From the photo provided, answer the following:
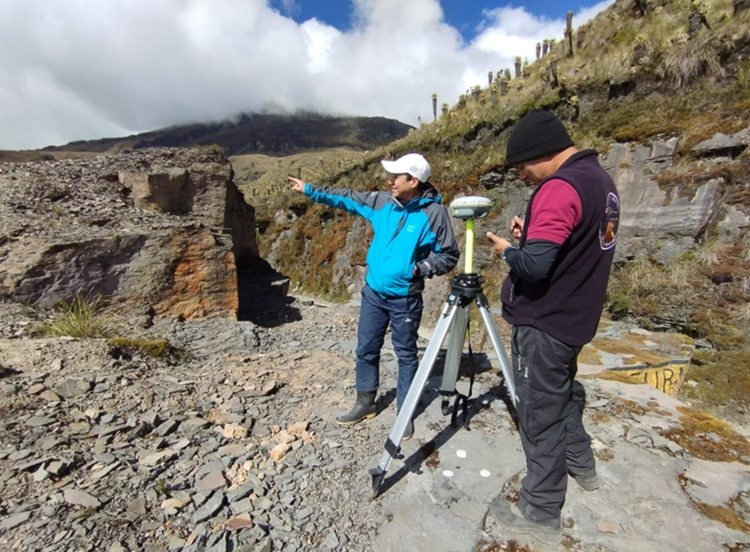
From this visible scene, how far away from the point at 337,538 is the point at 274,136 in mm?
195686

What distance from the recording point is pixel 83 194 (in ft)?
25.4

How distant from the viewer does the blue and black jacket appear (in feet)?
11.3

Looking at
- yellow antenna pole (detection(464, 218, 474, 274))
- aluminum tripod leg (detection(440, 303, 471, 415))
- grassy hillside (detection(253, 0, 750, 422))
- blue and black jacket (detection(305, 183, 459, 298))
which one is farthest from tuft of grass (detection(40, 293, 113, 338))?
grassy hillside (detection(253, 0, 750, 422))

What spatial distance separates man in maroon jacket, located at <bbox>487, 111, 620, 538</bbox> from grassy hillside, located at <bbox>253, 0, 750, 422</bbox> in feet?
17.3

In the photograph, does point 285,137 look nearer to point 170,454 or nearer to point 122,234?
point 122,234

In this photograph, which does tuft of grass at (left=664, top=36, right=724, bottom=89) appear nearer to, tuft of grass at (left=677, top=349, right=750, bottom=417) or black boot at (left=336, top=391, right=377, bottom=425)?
tuft of grass at (left=677, top=349, right=750, bottom=417)

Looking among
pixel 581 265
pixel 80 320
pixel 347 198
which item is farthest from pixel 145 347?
pixel 581 265

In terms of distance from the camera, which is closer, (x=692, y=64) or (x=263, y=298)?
(x=692, y=64)

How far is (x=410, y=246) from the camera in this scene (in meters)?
3.44

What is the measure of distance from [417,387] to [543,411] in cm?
86

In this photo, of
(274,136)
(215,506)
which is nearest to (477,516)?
(215,506)

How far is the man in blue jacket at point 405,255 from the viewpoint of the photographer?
3.44 m

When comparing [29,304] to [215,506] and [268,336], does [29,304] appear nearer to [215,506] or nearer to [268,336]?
[268,336]

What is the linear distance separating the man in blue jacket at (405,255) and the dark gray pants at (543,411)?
113 centimetres
